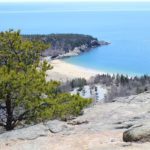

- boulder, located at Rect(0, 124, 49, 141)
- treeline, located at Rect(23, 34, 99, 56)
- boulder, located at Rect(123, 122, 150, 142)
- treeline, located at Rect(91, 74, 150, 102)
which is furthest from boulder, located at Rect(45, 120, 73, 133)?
treeline, located at Rect(23, 34, 99, 56)

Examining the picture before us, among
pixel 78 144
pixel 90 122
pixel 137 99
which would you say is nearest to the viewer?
pixel 78 144

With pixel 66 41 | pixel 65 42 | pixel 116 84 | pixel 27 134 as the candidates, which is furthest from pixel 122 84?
pixel 66 41

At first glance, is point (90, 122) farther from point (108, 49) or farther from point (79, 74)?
point (108, 49)

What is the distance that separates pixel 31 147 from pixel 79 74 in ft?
312

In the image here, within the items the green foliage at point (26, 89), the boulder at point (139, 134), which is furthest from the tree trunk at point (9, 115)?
the boulder at point (139, 134)

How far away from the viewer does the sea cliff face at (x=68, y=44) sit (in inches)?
6280

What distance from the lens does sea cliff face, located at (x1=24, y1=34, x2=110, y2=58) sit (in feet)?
523

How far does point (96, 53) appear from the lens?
161 m

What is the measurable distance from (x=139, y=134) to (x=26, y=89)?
8928mm

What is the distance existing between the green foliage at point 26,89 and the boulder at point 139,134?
6.97m

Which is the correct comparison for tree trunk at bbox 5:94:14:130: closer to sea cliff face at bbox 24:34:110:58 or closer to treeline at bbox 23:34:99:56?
sea cliff face at bbox 24:34:110:58

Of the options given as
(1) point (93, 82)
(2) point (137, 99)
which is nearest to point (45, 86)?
(2) point (137, 99)

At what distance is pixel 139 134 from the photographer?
12.1 m

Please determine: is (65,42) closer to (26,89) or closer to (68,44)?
(68,44)
